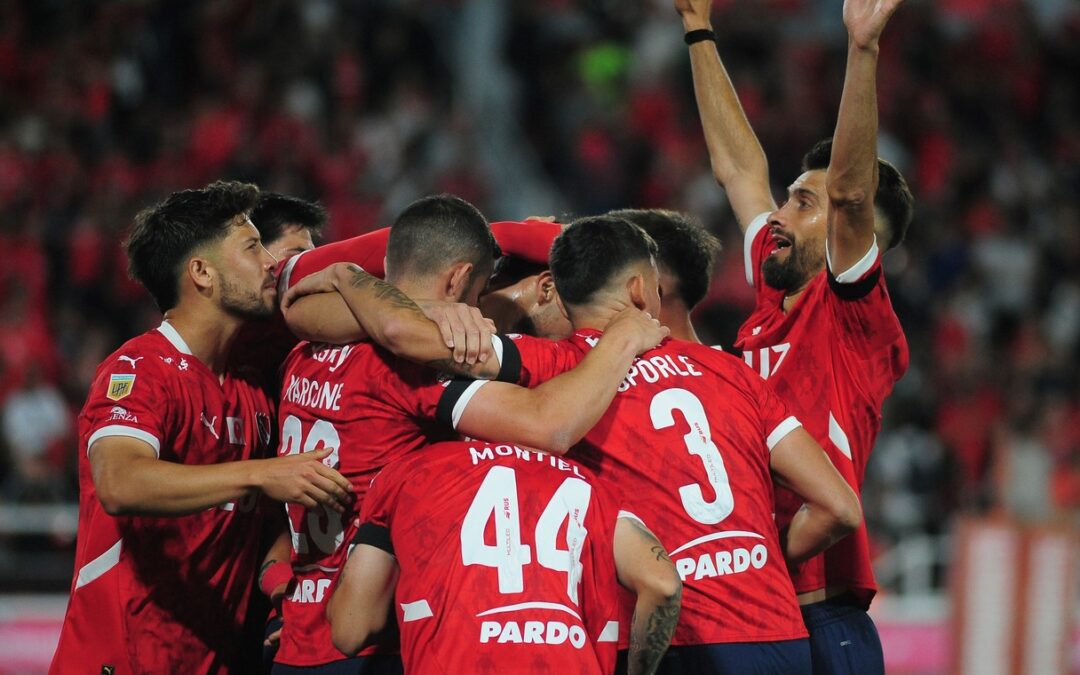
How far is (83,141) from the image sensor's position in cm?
1372

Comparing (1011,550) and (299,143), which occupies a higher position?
(299,143)

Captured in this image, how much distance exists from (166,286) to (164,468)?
907 millimetres

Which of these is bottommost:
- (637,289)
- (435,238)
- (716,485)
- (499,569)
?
(499,569)

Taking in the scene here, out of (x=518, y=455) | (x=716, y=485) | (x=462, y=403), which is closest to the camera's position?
(x=518, y=455)

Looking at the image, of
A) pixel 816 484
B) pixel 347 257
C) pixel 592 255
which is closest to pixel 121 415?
pixel 347 257

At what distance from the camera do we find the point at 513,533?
12.0 feet

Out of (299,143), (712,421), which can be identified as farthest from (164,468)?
(299,143)

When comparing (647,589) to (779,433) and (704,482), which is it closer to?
(704,482)

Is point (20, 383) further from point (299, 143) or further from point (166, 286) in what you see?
point (166, 286)

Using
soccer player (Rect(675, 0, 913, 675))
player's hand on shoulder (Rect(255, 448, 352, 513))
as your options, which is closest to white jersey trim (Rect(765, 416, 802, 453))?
soccer player (Rect(675, 0, 913, 675))

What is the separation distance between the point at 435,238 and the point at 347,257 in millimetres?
594

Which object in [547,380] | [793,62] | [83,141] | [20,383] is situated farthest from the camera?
[793,62]

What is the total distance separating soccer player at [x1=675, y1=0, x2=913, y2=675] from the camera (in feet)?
14.5

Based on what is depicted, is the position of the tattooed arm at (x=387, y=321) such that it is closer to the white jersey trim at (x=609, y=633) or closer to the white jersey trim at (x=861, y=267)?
the white jersey trim at (x=609, y=633)
